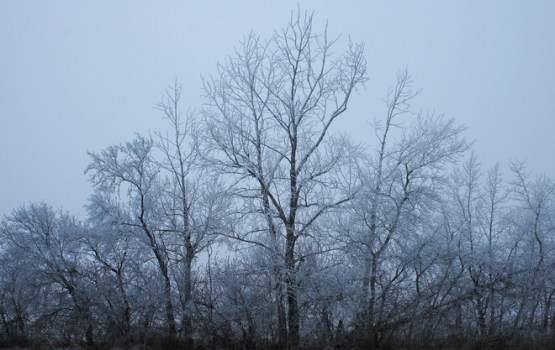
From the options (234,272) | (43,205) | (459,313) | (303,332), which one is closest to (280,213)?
(234,272)

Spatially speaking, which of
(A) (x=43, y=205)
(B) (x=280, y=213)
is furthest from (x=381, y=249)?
(A) (x=43, y=205)

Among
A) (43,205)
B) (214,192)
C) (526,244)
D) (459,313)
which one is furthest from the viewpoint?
(43,205)

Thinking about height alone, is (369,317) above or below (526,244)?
below

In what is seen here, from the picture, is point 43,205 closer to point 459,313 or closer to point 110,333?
point 110,333

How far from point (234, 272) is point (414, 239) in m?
Answer: 4.55

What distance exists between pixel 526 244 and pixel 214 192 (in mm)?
9110

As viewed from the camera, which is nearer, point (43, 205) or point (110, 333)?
point (110, 333)

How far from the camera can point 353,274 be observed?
12.6 metres

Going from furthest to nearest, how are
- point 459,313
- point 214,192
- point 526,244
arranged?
point 526,244
point 214,192
point 459,313

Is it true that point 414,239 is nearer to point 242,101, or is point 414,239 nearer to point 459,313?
point 459,313

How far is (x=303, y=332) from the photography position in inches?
500

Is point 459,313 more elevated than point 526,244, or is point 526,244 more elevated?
point 526,244

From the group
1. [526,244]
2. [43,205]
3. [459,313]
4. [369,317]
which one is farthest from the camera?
[43,205]

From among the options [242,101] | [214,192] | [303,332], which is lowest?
[303,332]
